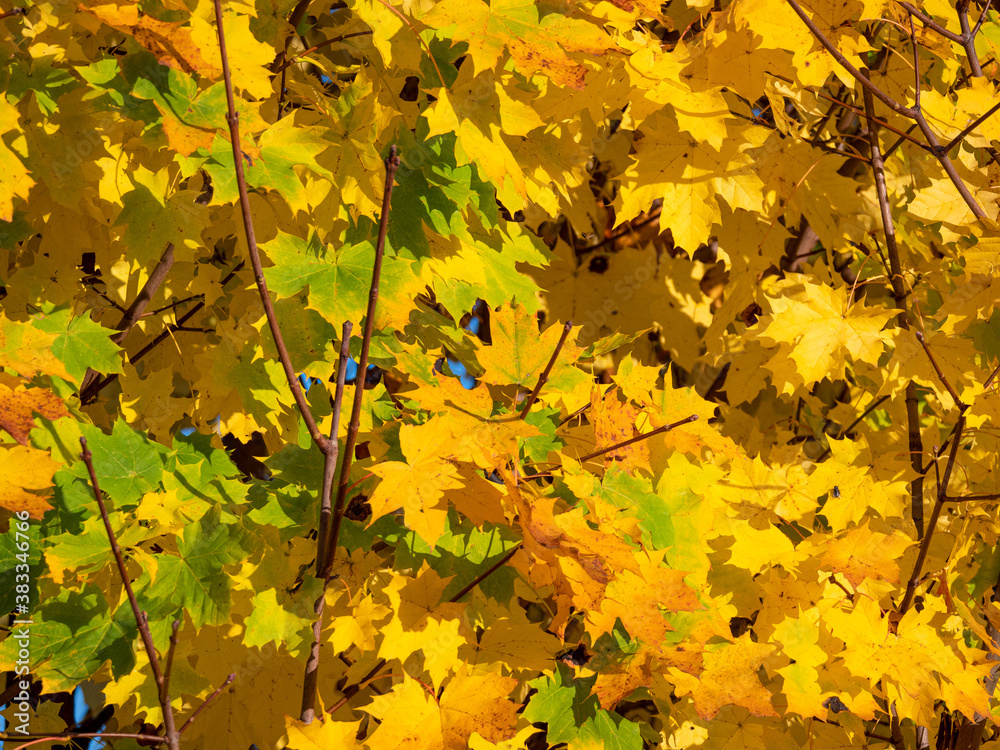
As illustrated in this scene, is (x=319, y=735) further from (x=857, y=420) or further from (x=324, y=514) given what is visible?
(x=857, y=420)

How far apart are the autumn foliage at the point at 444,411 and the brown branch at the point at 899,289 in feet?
0.06

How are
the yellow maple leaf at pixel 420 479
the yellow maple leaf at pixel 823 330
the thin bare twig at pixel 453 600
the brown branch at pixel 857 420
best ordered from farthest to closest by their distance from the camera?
the brown branch at pixel 857 420, the yellow maple leaf at pixel 823 330, the thin bare twig at pixel 453 600, the yellow maple leaf at pixel 420 479

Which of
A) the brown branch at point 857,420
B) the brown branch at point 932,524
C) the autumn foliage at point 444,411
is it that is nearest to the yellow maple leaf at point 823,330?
the autumn foliage at point 444,411

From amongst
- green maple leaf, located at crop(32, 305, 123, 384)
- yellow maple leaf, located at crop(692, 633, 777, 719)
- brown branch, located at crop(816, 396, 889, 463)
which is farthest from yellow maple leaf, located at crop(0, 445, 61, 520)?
brown branch, located at crop(816, 396, 889, 463)

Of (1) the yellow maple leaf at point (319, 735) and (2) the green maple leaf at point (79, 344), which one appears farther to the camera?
(2) the green maple leaf at point (79, 344)

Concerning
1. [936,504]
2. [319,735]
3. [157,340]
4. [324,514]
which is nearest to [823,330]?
[936,504]

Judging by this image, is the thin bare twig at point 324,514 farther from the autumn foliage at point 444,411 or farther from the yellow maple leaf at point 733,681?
the yellow maple leaf at point 733,681

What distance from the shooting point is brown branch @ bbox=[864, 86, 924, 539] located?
198 cm

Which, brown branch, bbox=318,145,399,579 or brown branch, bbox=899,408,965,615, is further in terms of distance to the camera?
brown branch, bbox=899,408,965,615

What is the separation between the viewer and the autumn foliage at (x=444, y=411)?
4.18 ft

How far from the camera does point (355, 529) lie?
1493mm

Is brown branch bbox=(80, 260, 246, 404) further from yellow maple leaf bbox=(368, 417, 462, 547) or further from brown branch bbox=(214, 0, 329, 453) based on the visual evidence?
yellow maple leaf bbox=(368, 417, 462, 547)

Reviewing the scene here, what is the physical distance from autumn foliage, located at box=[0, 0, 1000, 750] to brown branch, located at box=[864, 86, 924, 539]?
0.02m

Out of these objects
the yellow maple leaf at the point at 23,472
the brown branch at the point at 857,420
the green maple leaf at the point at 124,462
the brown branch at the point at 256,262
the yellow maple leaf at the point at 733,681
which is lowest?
the brown branch at the point at 857,420
